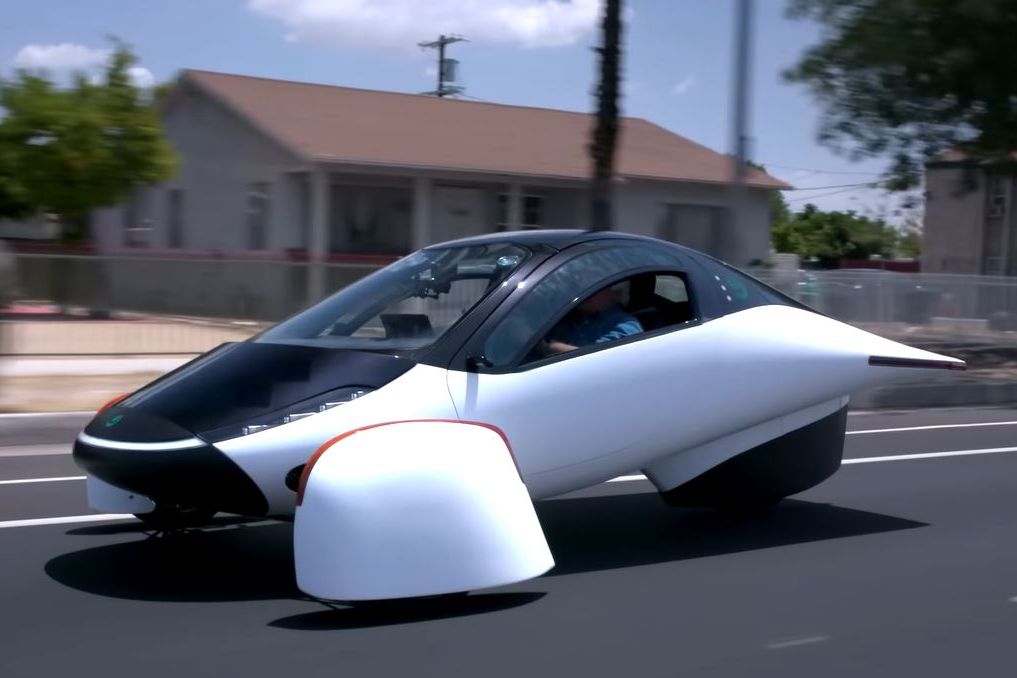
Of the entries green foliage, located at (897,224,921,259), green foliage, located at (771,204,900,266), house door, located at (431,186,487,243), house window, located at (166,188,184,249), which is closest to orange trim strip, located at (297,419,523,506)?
house door, located at (431,186,487,243)

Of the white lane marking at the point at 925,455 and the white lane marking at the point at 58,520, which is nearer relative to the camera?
the white lane marking at the point at 58,520

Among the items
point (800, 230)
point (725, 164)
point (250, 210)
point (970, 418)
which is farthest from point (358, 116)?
point (800, 230)

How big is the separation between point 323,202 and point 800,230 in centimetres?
3568

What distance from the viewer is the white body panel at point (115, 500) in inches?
233

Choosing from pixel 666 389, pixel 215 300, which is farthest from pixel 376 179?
pixel 666 389

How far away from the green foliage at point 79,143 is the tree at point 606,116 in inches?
488

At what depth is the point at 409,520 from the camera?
5219 mm

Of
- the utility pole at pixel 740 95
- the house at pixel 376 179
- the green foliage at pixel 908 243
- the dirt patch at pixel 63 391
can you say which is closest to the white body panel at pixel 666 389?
the dirt patch at pixel 63 391

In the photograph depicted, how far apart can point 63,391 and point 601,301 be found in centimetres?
876

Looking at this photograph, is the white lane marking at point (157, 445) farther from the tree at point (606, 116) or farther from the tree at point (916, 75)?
the tree at point (916, 75)

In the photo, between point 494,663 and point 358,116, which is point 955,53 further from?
point 494,663

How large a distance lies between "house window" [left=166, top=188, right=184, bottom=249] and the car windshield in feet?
79.6

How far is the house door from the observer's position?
89.6 ft

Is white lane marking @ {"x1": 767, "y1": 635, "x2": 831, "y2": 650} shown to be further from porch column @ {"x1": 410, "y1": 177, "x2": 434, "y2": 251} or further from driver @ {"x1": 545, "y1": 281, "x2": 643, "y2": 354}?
porch column @ {"x1": 410, "y1": 177, "x2": 434, "y2": 251}
